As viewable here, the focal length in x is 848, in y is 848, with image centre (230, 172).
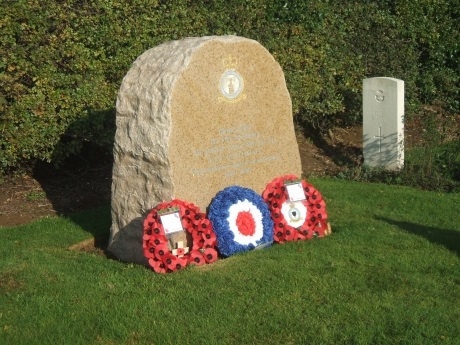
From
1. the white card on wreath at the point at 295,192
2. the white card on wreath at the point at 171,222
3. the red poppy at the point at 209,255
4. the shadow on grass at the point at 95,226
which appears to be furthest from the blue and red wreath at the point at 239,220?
the shadow on grass at the point at 95,226

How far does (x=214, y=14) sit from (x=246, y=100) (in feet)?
10.7

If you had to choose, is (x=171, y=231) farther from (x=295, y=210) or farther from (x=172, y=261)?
(x=295, y=210)

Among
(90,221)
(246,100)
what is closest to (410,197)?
(246,100)

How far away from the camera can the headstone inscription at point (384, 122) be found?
1031 centimetres

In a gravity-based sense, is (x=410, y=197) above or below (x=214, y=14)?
below

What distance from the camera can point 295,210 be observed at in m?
7.58

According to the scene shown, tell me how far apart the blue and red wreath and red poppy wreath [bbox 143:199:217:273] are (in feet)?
0.37

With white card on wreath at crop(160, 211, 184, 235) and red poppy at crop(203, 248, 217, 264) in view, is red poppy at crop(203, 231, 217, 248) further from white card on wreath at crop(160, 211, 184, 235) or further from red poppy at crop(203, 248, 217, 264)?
white card on wreath at crop(160, 211, 184, 235)

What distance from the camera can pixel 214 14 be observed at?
10.6 metres

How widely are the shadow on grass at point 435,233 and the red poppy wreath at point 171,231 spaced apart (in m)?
1.87

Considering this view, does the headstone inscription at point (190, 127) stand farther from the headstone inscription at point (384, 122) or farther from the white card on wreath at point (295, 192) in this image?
the headstone inscription at point (384, 122)

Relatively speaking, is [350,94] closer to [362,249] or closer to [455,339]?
[362,249]

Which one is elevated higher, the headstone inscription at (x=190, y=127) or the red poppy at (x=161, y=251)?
the headstone inscription at (x=190, y=127)

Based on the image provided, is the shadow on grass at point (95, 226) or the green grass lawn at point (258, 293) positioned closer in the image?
the green grass lawn at point (258, 293)
